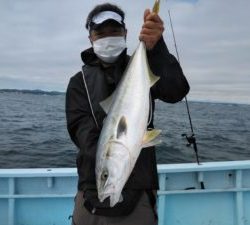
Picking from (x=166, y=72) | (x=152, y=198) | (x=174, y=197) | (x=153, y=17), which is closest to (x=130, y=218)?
(x=152, y=198)

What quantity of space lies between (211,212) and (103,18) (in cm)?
388

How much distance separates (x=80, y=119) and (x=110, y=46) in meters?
0.64

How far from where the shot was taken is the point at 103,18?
308 cm

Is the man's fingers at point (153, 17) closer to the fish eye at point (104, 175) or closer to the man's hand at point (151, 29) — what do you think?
the man's hand at point (151, 29)

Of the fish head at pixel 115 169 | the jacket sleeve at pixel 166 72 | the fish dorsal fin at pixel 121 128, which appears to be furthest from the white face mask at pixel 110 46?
the fish head at pixel 115 169

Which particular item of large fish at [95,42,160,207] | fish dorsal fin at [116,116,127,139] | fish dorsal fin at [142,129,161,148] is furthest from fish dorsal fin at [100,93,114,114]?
fish dorsal fin at [142,129,161,148]

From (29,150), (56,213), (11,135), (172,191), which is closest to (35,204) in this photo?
(56,213)

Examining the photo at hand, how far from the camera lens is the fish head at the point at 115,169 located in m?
2.26

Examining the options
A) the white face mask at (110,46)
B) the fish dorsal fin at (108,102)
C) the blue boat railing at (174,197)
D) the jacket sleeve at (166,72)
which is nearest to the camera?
the fish dorsal fin at (108,102)

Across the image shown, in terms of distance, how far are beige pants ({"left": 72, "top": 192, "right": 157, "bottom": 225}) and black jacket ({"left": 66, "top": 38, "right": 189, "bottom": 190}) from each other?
6.5 inches

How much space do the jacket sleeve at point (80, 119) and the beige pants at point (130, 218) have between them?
521mm

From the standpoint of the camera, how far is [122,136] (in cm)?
231

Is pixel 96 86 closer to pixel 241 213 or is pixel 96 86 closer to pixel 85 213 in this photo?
pixel 85 213

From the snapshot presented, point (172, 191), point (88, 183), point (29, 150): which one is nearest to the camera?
point (88, 183)
